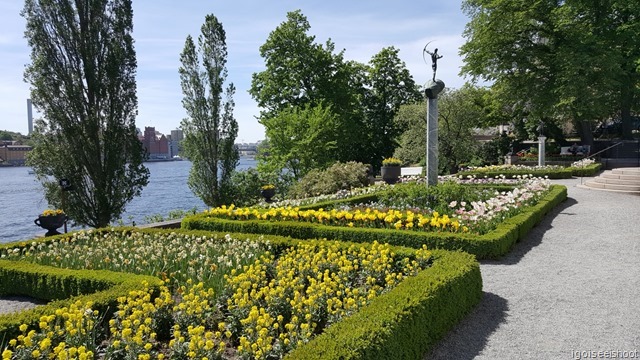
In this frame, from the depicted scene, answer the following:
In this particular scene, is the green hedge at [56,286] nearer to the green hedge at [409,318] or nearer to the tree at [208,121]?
the green hedge at [409,318]

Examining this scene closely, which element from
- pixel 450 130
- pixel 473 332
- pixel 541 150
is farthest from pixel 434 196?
pixel 541 150

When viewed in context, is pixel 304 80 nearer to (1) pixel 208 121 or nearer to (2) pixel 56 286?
(1) pixel 208 121

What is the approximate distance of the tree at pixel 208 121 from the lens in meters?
22.3

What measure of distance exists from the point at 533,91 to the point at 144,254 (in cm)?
2832

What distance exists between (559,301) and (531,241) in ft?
12.5

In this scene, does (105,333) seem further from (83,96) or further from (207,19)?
(207,19)

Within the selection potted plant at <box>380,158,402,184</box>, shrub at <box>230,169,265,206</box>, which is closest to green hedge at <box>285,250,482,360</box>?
potted plant at <box>380,158,402,184</box>

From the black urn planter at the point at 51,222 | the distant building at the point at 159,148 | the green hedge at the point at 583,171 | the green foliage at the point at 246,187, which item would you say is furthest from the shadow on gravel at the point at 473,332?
the distant building at the point at 159,148

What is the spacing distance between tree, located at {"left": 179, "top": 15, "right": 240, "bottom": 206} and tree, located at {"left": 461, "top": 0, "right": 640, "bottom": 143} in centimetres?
1715

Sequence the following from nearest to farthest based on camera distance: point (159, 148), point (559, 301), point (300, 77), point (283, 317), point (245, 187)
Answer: point (283, 317) < point (559, 301) < point (245, 187) < point (300, 77) < point (159, 148)

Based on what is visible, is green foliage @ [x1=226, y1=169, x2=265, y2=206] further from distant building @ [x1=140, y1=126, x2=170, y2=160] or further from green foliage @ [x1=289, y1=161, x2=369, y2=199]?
distant building @ [x1=140, y1=126, x2=170, y2=160]

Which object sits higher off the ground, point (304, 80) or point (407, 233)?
point (304, 80)

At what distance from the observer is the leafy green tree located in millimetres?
26234

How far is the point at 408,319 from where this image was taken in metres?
4.52
